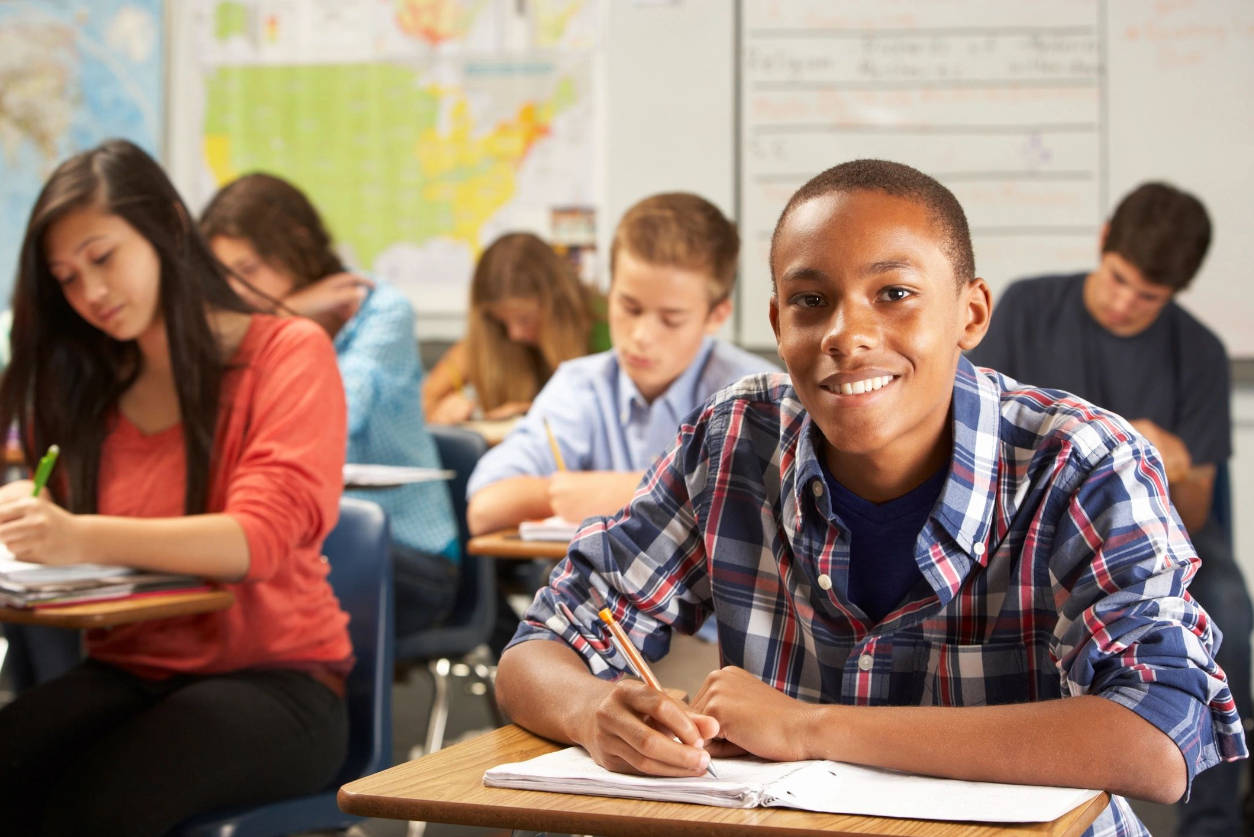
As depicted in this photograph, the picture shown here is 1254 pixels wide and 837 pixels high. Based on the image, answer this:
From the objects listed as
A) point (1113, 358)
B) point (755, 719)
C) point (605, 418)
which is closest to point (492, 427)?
point (605, 418)

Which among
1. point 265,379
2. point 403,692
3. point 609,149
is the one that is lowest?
point 403,692

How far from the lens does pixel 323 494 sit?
2.00 metres

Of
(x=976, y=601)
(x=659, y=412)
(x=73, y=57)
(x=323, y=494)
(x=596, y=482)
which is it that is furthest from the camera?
(x=73, y=57)

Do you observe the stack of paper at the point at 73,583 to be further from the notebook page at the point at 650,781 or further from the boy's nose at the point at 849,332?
the boy's nose at the point at 849,332

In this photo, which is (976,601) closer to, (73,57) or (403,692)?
(403,692)

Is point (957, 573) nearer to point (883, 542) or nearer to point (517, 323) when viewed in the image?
point (883, 542)

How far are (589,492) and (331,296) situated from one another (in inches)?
44.1

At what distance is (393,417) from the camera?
3189 millimetres

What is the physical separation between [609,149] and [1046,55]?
1.52 m

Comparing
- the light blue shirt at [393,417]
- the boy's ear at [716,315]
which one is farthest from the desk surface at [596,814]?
the light blue shirt at [393,417]

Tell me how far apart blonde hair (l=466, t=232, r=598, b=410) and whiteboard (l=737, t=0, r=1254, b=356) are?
2.42 ft

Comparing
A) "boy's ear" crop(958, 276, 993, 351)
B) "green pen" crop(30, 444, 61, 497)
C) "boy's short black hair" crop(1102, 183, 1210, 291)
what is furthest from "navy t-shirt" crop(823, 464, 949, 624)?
"boy's short black hair" crop(1102, 183, 1210, 291)

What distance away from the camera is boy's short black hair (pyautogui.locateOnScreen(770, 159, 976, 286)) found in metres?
1.21

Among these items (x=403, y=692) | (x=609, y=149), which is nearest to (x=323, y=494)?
(x=403, y=692)
